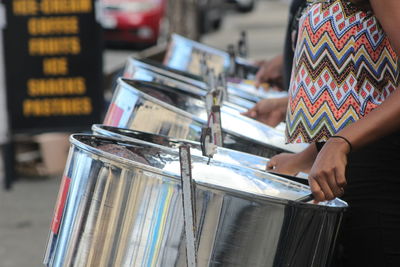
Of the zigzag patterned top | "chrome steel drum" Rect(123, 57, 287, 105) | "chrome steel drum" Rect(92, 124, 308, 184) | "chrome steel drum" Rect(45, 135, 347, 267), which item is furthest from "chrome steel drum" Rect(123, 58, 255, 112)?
"chrome steel drum" Rect(45, 135, 347, 267)

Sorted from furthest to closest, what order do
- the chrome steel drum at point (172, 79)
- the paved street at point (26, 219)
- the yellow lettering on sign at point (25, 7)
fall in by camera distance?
the yellow lettering on sign at point (25, 7), the paved street at point (26, 219), the chrome steel drum at point (172, 79)

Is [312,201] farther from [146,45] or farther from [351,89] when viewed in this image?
[146,45]

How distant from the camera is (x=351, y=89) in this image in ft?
5.31

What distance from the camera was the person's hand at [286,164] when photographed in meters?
1.73

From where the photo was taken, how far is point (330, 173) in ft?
4.82

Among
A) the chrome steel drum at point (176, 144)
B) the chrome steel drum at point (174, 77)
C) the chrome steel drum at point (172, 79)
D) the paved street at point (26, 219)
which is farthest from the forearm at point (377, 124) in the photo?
the paved street at point (26, 219)

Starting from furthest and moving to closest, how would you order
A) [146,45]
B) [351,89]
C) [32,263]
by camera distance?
[146,45]
[32,263]
[351,89]

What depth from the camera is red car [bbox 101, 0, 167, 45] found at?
1262 cm

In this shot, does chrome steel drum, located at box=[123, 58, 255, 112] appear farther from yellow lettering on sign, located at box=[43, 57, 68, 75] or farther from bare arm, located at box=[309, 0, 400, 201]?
yellow lettering on sign, located at box=[43, 57, 68, 75]

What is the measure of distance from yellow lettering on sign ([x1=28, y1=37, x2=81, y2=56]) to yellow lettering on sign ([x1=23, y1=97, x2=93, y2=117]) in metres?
0.28

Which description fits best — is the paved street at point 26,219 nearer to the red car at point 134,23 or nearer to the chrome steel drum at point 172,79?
the chrome steel drum at point 172,79

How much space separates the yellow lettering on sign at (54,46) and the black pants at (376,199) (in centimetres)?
367

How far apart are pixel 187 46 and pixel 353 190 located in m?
1.88

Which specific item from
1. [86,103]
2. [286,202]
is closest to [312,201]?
[286,202]
